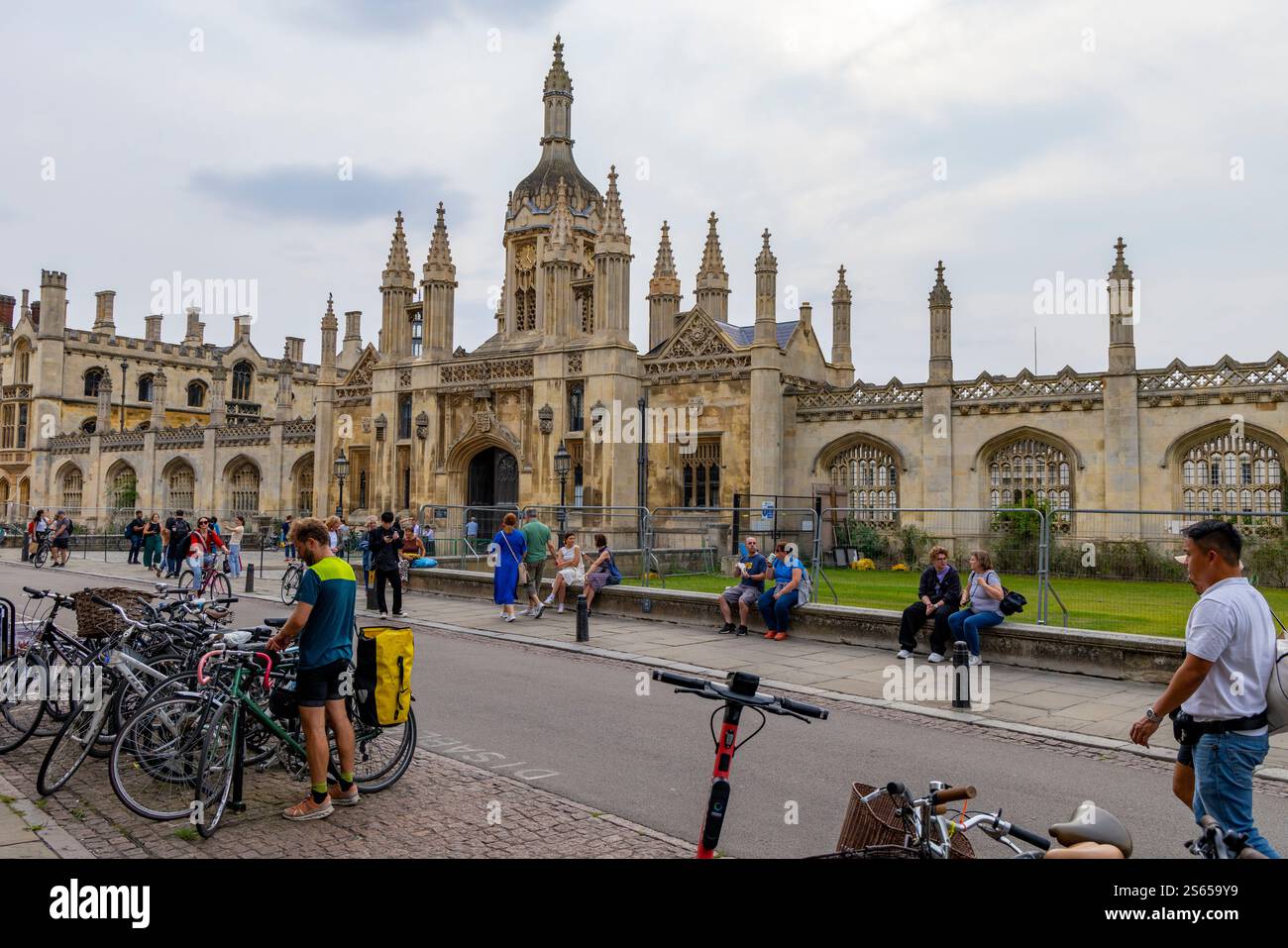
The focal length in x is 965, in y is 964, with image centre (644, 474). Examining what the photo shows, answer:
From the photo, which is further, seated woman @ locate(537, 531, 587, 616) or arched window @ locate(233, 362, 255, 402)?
arched window @ locate(233, 362, 255, 402)

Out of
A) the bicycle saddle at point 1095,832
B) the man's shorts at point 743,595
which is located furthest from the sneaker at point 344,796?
the man's shorts at point 743,595

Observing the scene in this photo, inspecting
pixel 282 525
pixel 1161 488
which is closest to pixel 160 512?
pixel 282 525

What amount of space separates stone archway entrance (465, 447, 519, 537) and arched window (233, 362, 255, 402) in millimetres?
39506

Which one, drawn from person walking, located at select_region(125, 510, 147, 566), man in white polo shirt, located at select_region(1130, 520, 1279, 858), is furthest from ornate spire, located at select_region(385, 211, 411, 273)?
man in white polo shirt, located at select_region(1130, 520, 1279, 858)

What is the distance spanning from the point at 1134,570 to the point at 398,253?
28918mm

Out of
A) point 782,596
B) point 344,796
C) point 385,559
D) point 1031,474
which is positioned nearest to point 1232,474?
point 1031,474

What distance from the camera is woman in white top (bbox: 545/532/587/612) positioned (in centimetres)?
1786

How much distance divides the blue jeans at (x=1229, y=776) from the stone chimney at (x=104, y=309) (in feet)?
242

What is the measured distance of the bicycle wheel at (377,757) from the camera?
6891 mm

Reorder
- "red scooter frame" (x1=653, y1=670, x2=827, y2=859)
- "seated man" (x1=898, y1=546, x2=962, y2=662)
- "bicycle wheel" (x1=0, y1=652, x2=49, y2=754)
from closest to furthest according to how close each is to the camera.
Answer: "red scooter frame" (x1=653, y1=670, x2=827, y2=859)
"bicycle wheel" (x1=0, y1=652, x2=49, y2=754)
"seated man" (x1=898, y1=546, x2=962, y2=662)

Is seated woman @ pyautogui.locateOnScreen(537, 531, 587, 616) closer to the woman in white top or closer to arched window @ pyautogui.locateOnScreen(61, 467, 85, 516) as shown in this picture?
the woman in white top

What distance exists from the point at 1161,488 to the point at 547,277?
771 inches

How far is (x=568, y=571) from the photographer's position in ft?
58.6

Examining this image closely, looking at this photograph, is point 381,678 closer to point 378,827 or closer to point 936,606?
point 378,827
